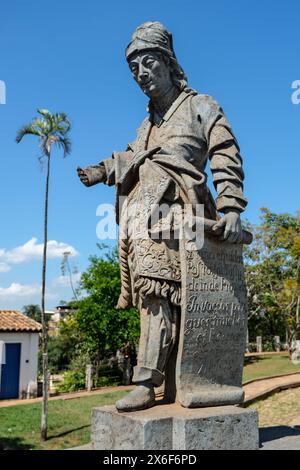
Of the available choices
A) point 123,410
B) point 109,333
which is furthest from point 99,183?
point 109,333

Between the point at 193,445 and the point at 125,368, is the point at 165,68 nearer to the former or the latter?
the point at 193,445

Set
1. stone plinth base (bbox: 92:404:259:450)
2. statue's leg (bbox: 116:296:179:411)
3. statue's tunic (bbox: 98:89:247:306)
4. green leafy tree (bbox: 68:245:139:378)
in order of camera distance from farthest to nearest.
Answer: green leafy tree (bbox: 68:245:139:378) → statue's tunic (bbox: 98:89:247:306) → statue's leg (bbox: 116:296:179:411) → stone plinth base (bbox: 92:404:259:450)

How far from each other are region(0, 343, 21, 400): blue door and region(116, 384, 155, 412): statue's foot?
68.7ft

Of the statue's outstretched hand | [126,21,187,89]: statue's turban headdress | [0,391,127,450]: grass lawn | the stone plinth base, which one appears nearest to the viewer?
the stone plinth base

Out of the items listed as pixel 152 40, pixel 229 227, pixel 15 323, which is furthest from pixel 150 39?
pixel 15 323

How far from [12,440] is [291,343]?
14.8 m

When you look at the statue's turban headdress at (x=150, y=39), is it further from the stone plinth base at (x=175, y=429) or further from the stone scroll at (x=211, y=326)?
the stone plinth base at (x=175, y=429)

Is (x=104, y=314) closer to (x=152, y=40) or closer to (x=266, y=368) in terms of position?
(x=266, y=368)

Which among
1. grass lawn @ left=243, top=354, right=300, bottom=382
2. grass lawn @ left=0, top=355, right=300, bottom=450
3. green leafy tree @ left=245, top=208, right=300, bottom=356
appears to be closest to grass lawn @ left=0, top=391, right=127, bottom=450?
grass lawn @ left=0, top=355, right=300, bottom=450

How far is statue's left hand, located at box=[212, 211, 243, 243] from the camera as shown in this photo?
12.6 ft

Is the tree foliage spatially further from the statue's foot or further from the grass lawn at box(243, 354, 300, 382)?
the statue's foot

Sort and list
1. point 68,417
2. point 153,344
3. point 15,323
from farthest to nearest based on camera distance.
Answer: point 15,323 < point 68,417 < point 153,344

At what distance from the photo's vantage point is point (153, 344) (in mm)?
3725

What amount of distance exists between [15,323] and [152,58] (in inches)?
865
